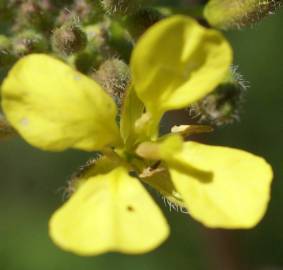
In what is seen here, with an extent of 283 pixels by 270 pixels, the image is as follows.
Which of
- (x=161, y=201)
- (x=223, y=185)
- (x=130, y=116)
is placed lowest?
(x=161, y=201)

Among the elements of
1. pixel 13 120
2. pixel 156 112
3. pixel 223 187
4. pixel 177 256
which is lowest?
pixel 177 256

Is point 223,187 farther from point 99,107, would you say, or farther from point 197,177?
point 99,107

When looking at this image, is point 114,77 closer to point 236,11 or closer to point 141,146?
point 141,146

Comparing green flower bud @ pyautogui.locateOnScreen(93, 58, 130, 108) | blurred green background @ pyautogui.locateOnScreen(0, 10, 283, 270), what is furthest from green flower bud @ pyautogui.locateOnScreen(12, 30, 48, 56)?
blurred green background @ pyautogui.locateOnScreen(0, 10, 283, 270)

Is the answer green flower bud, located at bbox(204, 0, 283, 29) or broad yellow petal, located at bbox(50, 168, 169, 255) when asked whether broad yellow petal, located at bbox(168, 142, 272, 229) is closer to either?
broad yellow petal, located at bbox(50, 168, 169, 255)

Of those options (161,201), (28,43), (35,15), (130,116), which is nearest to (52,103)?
(130,116)

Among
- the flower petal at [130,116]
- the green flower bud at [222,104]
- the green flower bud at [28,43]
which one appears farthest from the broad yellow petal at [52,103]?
the green flower bud at [28,43]

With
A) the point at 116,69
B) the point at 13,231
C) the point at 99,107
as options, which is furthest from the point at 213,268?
the point at 99,107
